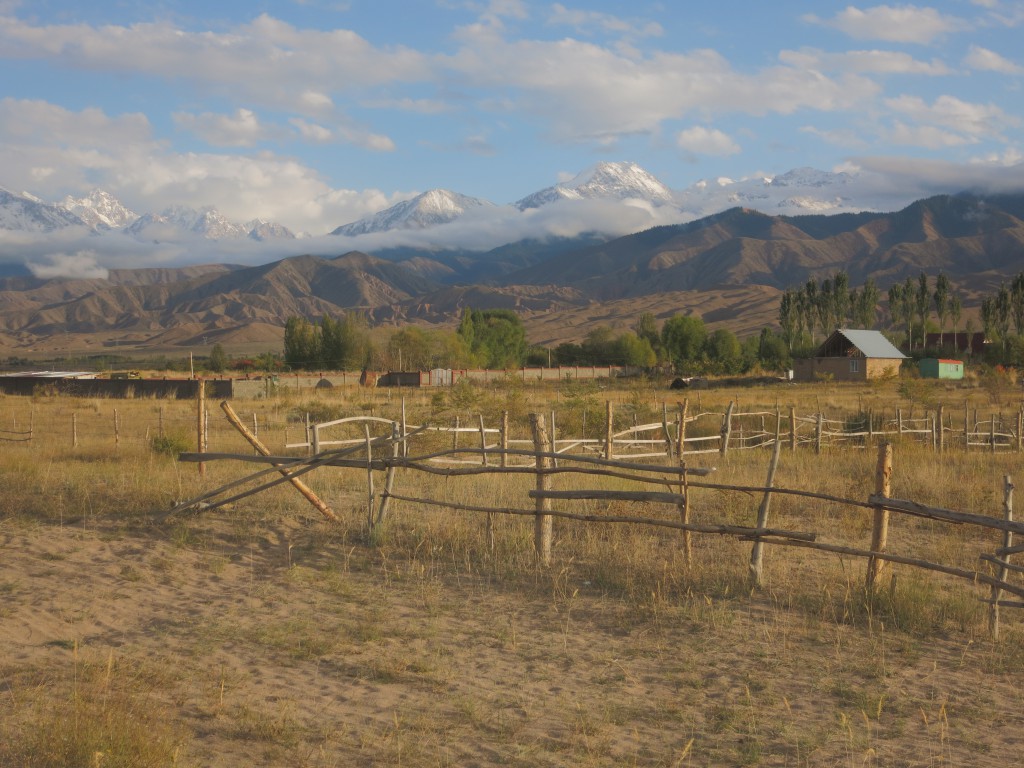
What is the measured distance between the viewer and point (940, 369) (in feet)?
239

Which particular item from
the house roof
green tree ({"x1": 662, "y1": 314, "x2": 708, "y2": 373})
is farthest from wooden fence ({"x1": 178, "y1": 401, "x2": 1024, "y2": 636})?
green tree ({"x1": 662, "y1": 314, "x2": 708, "y2": 373})

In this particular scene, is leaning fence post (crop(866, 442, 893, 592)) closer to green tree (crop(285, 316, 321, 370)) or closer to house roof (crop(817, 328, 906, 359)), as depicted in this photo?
house roof (crop(817, 328, 906, 359))

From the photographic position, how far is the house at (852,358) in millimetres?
69062

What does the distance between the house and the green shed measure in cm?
320

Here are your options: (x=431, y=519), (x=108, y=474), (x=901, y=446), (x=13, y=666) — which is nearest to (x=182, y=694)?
(x=13, y=666)

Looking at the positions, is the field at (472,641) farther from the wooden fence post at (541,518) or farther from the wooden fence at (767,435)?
the wooden fence at (767,435)

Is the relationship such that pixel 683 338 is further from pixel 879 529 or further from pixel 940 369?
pixel 879 529

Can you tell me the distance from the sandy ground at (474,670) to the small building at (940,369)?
233 ft

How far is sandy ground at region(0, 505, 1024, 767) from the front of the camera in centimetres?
554

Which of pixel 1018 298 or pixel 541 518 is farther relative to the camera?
pixel 1018 298

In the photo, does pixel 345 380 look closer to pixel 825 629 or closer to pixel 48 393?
pixel 48 393

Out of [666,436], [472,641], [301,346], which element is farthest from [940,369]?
[472,641]

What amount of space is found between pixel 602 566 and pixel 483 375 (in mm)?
68773

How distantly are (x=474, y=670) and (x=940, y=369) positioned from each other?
7418 cm
